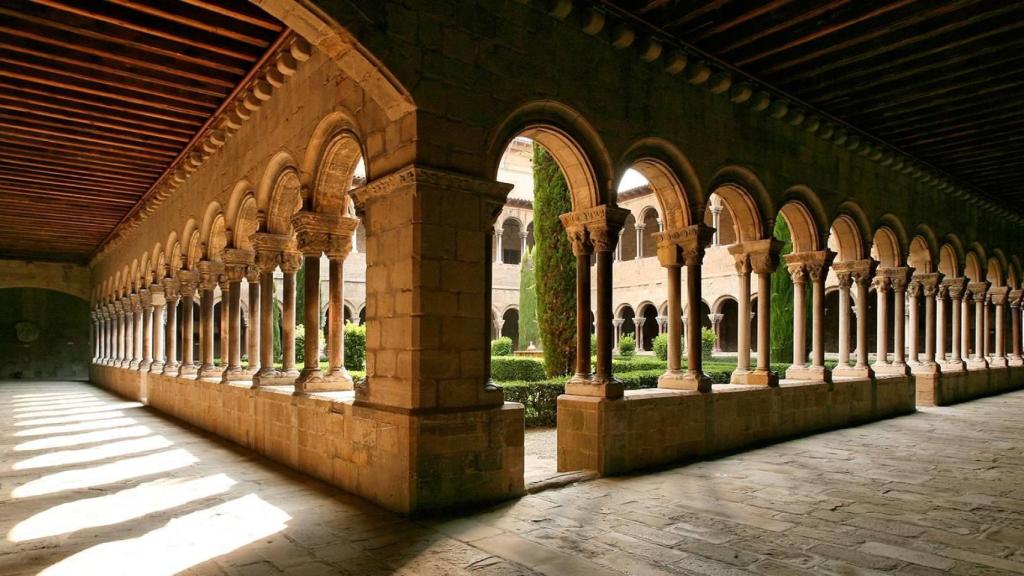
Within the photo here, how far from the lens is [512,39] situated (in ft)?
14.8

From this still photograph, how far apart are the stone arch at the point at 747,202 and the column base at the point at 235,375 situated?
5296 millimetres

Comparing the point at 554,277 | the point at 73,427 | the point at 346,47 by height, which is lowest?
the point at 73,427

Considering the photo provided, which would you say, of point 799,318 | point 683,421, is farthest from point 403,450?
point 799,318

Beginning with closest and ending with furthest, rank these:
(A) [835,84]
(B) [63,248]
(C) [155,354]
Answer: (A) [835,84]
(C) [155,354]
(B) [63,248]

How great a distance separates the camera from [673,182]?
586cm

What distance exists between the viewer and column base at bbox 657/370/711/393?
5.78 meters

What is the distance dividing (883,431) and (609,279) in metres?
4.18

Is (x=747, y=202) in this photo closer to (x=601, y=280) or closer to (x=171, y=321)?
(x=601, y=280)

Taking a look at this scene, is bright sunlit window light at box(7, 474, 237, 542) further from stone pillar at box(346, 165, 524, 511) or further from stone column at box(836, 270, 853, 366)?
stone column at box(836, 270, 853, 366)

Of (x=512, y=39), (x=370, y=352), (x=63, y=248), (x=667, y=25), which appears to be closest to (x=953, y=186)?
(x=667, y=25)

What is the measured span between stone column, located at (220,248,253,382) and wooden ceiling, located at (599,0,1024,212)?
4765mm

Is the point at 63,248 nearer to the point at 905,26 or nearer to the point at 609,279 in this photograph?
the point at 609,279

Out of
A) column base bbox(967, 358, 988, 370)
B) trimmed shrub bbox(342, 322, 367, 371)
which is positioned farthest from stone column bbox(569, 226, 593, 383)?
column base bbox(967, 358, 988, 370)

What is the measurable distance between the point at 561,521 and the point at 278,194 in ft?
13.9
